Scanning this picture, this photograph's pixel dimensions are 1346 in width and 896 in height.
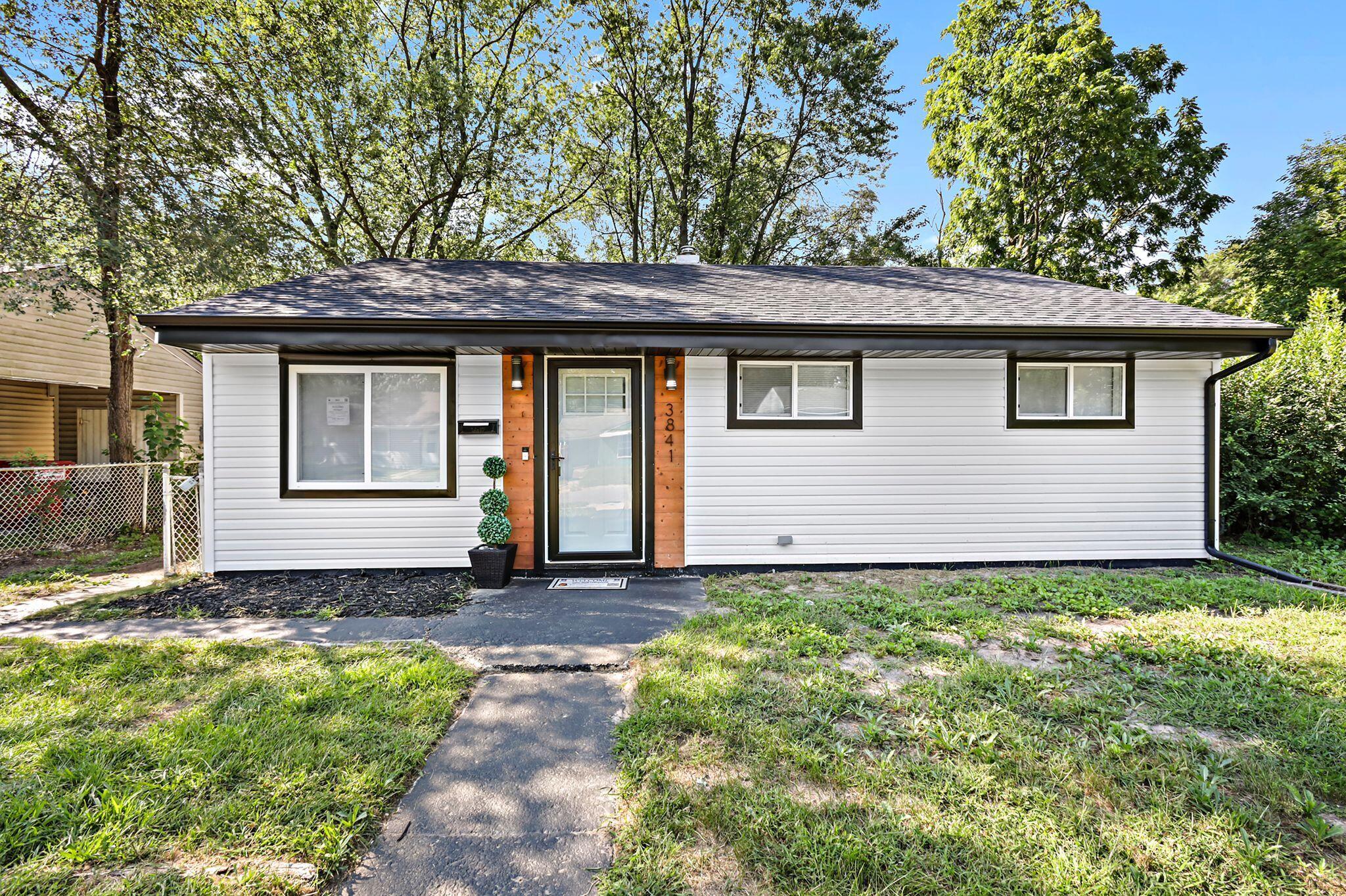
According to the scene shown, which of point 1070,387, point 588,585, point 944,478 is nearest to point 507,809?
point 588,585

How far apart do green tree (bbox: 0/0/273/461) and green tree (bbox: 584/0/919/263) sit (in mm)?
7135

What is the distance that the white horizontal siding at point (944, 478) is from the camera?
5.47 metres

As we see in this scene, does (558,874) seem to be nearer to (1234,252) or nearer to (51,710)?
(51,710)

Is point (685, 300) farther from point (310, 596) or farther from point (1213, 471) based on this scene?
point (1213, 471)

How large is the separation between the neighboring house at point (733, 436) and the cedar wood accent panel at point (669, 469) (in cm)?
2

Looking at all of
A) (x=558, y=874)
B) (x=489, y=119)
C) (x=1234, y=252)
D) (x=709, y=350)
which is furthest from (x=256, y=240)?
(x=1234, y=252)

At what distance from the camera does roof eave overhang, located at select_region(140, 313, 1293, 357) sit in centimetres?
463

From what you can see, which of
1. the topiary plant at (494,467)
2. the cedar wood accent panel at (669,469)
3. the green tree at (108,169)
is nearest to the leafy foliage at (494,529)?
the topiary plant at (494,467)

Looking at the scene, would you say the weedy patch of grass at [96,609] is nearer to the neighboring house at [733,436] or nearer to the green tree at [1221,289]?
the neighboring house at [733,436]

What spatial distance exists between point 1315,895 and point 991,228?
12505 mm

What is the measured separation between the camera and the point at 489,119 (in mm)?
10422

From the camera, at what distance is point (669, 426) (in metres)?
5.43

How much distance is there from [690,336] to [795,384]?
1.31 meters

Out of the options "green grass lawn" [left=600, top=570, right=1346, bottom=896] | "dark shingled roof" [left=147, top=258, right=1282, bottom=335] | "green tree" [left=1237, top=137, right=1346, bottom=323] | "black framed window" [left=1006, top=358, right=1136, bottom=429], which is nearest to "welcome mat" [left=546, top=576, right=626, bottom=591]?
"green grass lawn" [left=600, top=570, right=1346, bottom=896]
